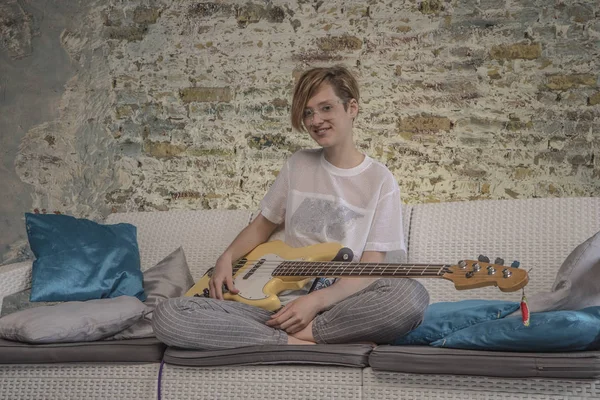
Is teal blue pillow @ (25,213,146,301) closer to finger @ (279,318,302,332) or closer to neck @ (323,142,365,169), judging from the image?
finger @ (279,318,302,332)

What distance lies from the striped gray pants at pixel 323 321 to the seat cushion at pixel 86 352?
10 cm

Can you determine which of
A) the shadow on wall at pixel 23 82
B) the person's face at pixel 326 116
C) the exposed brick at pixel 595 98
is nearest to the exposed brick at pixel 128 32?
the shadow on wall at pixel 23 82

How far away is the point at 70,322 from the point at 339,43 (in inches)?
71.5

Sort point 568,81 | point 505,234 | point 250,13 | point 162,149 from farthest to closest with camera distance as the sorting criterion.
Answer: point 162,149, point 250,13, point 568,81, point 505,234

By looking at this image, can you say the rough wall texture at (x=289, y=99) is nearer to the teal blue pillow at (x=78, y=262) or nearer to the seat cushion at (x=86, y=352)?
the teal blue pillow at (x=78, y=262)

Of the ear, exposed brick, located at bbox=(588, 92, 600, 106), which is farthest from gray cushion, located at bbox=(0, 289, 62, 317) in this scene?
exposed brick, located at bbox=(588, 92, 600, 106)

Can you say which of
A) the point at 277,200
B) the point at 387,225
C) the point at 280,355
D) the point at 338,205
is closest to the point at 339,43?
the point at 277,200

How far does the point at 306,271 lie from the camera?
2379 millimetres

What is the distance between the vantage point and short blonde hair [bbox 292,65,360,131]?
2.66 meters

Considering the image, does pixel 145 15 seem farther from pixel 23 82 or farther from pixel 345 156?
pixel 345 156

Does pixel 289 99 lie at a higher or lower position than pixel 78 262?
higher

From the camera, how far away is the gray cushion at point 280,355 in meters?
2.16

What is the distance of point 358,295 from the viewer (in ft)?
7.60

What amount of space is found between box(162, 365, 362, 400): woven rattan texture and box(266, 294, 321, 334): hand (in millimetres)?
149
